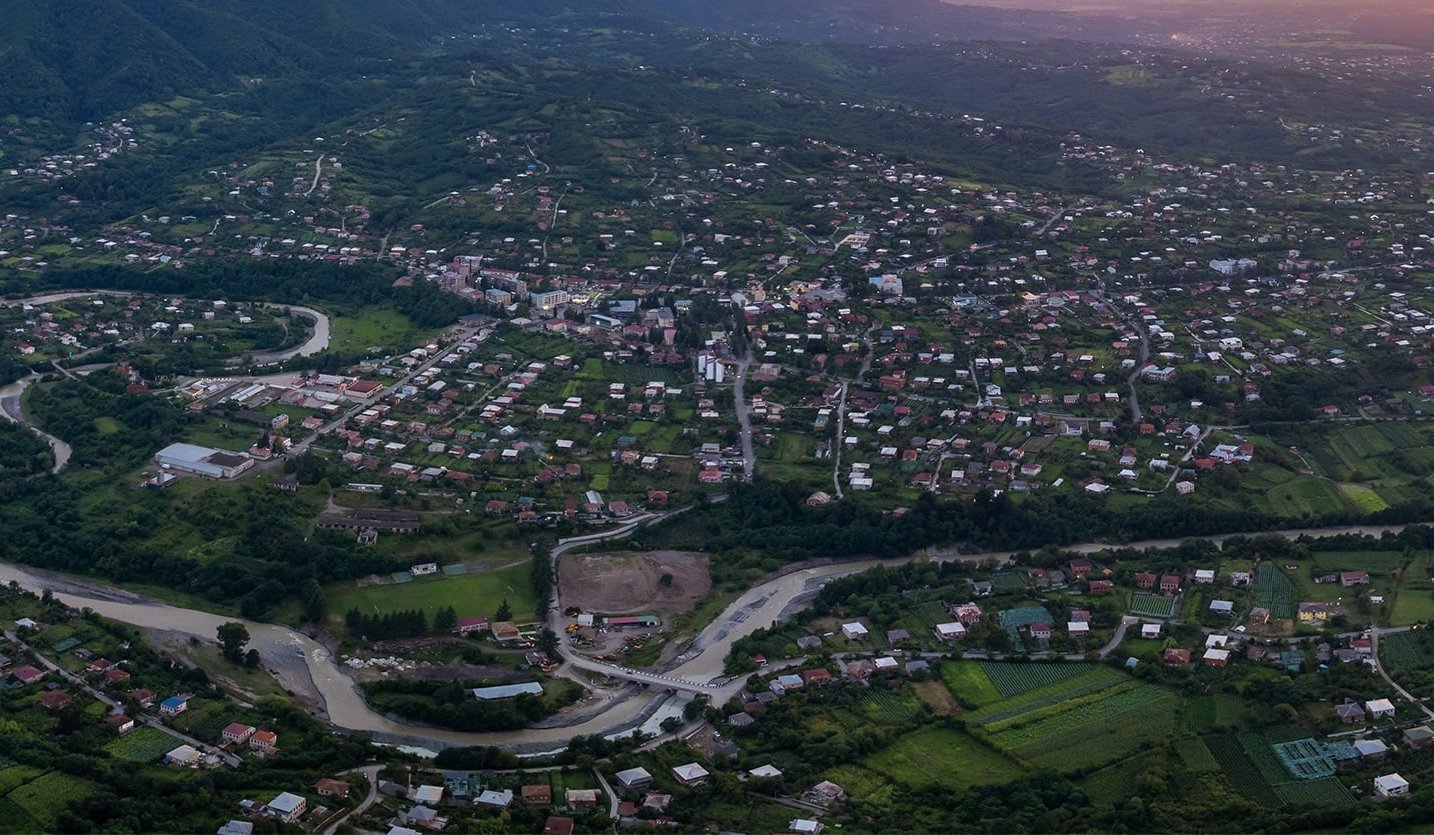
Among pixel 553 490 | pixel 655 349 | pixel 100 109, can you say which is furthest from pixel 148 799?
pixel 100 109

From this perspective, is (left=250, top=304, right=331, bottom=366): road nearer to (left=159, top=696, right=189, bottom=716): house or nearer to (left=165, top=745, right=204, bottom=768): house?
(left=159, top=696, right=189, bottom=716): house

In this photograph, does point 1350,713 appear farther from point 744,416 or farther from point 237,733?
point 237,733

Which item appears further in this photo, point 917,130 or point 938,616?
point 917,130

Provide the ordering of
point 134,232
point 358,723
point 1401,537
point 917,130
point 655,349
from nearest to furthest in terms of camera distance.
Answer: point 358,723 < point 1401,537 < point 655,349 < point 134,232 < point 917,130

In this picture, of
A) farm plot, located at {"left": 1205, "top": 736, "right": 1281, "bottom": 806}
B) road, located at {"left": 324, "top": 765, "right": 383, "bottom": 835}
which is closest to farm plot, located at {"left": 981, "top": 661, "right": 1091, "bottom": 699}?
farm plot, located at {"left": 1205, "top": 736, "right": 1281, "bottom": 806}

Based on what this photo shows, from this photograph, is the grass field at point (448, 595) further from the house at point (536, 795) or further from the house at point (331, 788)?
the house at point (331, 788)

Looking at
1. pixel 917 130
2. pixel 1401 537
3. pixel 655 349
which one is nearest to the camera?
pixel 1401 537

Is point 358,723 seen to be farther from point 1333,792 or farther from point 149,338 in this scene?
point 149,338
